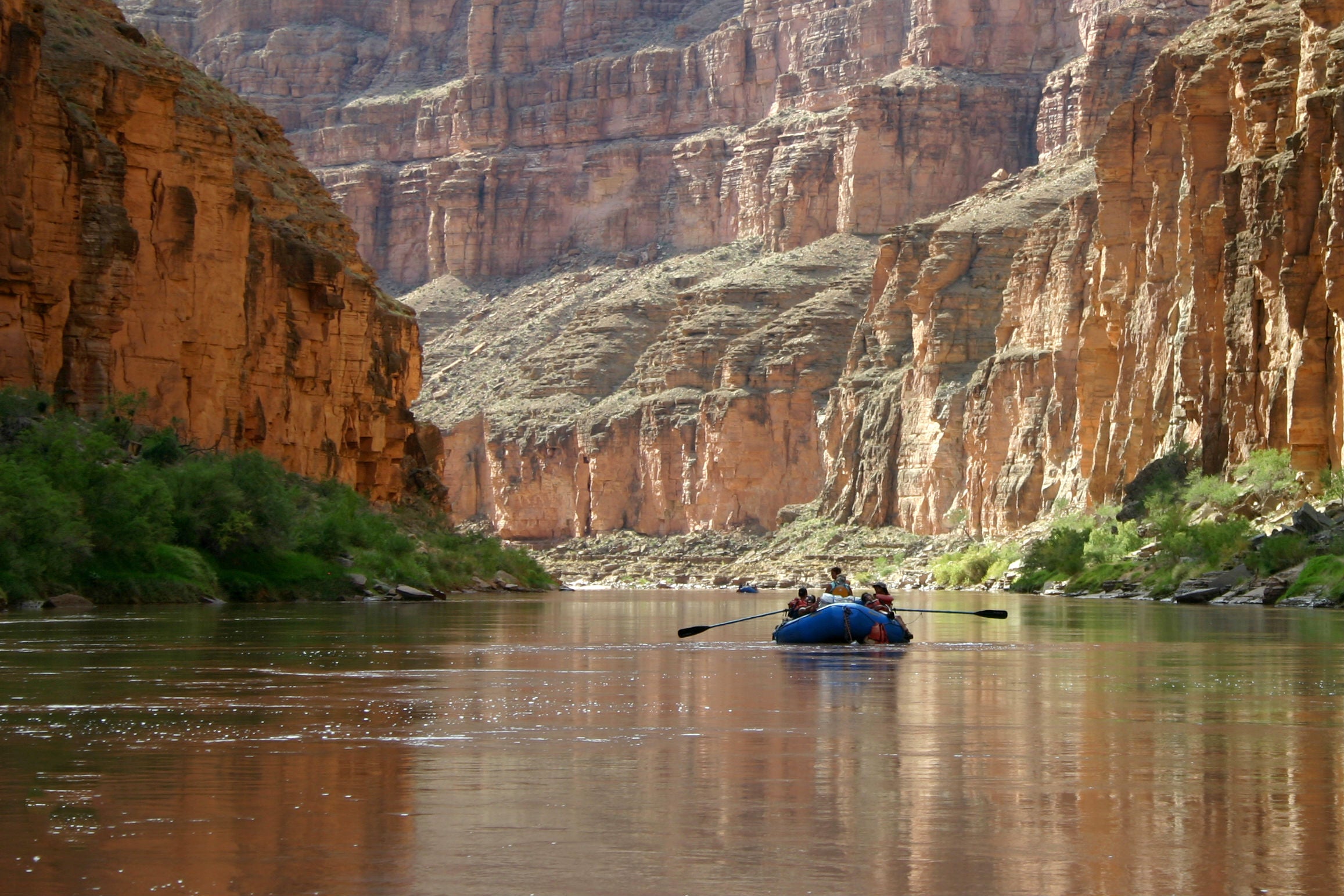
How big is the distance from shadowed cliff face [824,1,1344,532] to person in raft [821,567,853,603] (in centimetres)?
3290

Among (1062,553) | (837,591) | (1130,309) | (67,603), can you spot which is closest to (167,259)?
(67,603)

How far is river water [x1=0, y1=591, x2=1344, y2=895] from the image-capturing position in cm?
1131

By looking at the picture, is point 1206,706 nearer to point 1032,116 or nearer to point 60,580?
point 60,580

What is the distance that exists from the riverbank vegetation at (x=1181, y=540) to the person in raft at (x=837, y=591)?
58.9ft

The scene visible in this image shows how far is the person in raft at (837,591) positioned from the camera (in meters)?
35.6

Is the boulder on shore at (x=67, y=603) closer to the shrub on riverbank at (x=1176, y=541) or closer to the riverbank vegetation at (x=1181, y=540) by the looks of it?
the riverbank vegetation at (x=1181, y=540)

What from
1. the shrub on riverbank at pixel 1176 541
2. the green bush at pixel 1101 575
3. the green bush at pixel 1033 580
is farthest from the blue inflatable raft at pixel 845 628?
the green bush at pixel 1033 580

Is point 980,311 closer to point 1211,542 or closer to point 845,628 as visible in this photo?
point 1211,542

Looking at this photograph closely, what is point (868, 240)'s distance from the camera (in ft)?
593

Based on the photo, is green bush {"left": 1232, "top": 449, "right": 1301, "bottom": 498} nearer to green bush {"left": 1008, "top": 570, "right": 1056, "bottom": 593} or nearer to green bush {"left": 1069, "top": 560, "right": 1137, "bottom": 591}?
green bush {"left": 1069, "top": 560, "right": 1137, "bottom": 591}

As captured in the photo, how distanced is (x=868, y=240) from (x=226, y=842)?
171 meters

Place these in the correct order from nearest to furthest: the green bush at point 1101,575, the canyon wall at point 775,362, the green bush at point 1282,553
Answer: the green bush at point 1282,553 < the green bush at point 1101,575 < the canyon wall at point 775,362

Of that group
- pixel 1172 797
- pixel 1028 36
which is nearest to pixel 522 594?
pixel 1172 797

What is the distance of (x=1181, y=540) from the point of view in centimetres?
6756
